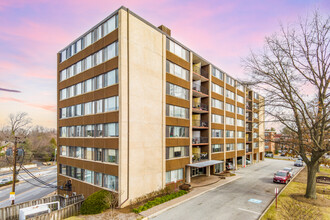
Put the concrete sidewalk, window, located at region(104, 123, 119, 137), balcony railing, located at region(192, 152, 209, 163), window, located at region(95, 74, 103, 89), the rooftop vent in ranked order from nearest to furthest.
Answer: the concrete sidewalk, window, located at region(104, 123, 119, 137), window, located at region(95, 74, 103, 89), the rooftop vent, balcony railing, located at region(192, 152, 209, 163)

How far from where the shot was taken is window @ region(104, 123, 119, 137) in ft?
64.7

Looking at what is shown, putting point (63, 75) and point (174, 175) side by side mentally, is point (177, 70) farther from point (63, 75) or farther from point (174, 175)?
point (63, 75)

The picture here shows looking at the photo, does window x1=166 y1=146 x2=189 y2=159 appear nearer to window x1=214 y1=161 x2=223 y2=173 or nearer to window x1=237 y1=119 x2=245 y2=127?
window x1=214 y1=161 x2=223 y2=173

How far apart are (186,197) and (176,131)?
8021 mm

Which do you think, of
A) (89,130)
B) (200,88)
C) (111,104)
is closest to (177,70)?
(200,88)

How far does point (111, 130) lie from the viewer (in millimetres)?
20297

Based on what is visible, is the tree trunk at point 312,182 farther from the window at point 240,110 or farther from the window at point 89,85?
the window at point 89,85

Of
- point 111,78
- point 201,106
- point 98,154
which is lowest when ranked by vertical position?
point 98,154

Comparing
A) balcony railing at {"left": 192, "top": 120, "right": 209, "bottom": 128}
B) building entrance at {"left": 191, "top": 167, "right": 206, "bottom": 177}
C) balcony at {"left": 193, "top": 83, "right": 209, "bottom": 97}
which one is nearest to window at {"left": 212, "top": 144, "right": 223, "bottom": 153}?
building entrance at {"left": 191, "top": 167, "right": 206, "bottom": 177}

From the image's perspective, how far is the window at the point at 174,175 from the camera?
24.1 metres

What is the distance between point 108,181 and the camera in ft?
66.4

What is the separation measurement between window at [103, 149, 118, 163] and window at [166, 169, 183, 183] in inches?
292

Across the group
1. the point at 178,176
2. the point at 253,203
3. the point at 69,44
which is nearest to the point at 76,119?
the point at 69,44

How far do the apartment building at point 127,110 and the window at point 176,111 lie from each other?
0.43ft
